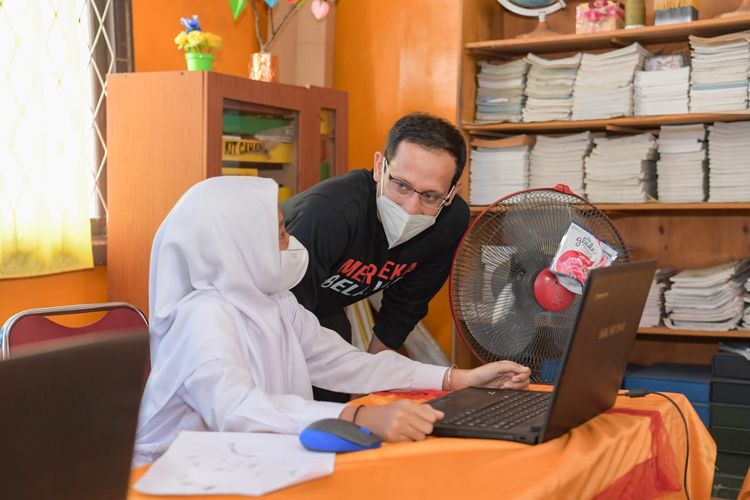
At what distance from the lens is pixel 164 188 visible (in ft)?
9.43

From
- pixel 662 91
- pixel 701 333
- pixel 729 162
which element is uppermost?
pixel 662 91

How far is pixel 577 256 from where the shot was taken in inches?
84.7

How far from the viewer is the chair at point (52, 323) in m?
1.94

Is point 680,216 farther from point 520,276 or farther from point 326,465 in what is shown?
point 326,465

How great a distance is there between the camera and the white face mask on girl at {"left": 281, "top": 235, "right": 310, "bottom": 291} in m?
1.65

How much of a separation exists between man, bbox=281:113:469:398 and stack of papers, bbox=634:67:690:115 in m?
1.04

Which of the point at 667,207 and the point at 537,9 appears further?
the point at 537,9

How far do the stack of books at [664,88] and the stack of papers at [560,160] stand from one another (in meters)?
0.24

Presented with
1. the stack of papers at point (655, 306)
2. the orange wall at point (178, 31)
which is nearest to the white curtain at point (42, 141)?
the orange wall at point (178, 31)

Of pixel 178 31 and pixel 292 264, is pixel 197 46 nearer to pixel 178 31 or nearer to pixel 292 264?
pixel 178 31

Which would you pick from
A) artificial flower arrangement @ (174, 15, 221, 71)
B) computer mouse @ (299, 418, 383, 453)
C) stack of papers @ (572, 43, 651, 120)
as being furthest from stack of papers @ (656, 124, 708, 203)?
computer mouse @ (299, 418, 383, 453)

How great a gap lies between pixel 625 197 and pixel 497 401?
197cm

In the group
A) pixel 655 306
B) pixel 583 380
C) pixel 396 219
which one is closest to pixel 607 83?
pixel 655 306

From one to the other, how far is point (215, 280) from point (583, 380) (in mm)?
614
